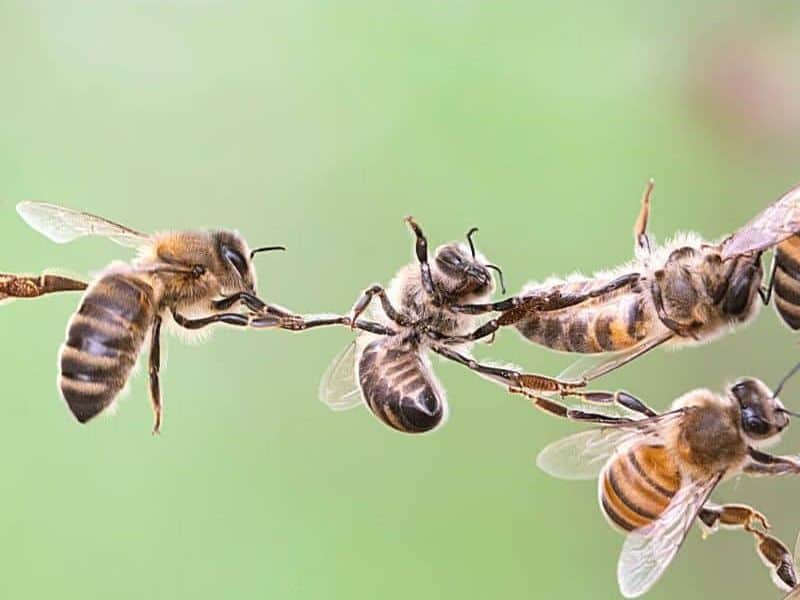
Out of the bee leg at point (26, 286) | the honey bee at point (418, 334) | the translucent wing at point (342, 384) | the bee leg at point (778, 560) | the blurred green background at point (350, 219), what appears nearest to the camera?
the bee leg at point (26, 286)

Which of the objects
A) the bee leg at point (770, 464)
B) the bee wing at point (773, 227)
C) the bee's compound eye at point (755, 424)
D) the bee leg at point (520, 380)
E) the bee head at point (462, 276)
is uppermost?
the bee head at point (462, 276)

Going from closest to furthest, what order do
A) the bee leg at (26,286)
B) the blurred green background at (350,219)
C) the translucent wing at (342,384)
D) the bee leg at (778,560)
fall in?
the bee leg at (26,286), the bee leg at (778,560), the translucent wing at (342,384), the blurred green background at (350,219)

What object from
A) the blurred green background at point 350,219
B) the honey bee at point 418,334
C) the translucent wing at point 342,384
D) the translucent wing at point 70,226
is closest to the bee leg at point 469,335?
the honey bee at point 418,334

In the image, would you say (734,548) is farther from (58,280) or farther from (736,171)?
(58,280)

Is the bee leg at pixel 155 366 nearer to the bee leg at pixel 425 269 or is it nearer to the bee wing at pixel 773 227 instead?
the bee leg at pixel 425 269

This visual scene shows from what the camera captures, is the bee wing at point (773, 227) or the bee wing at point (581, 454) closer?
the bee wing at point (773, 227)

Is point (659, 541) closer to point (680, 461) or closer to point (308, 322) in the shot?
point (680, 461)

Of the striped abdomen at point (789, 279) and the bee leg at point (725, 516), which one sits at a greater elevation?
the striped abdomen at point (789, 279)

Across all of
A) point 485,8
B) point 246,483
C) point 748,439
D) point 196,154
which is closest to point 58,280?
point 748,439
